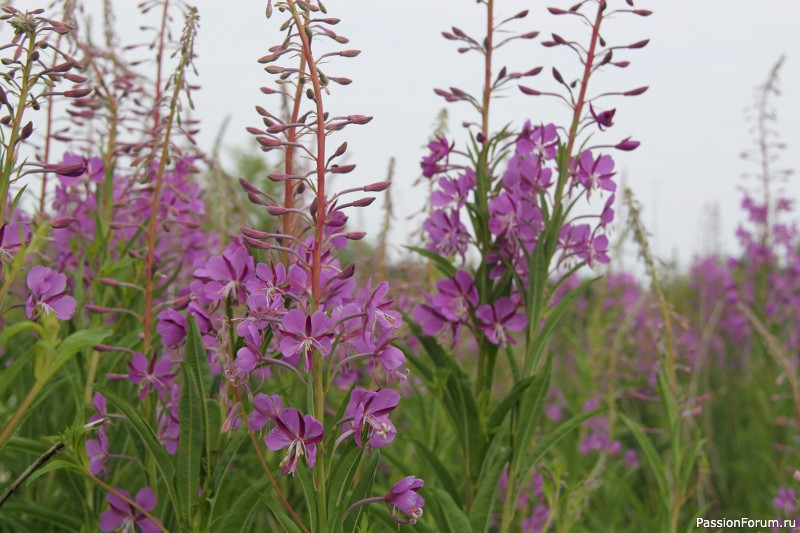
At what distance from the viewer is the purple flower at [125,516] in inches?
77.1

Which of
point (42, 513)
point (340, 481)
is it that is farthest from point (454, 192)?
point (42, 513)

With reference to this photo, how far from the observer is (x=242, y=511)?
1758 millimetres

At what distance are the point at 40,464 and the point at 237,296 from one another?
62 centimetres

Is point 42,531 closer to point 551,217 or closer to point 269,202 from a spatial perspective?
point 269,202

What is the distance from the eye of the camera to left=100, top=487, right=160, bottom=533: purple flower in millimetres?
1958

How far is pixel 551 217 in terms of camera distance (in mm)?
2359

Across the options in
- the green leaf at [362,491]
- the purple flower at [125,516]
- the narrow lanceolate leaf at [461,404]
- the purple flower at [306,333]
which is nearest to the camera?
the purple flower at [306,333]

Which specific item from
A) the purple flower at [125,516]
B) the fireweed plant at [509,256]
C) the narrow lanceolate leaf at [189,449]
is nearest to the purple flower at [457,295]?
the fireweed plant at [509,256]

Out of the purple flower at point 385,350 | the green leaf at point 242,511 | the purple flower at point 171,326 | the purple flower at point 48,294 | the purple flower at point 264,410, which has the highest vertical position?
the purple flower at point 48,294

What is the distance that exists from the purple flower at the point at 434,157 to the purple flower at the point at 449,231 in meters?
0.15

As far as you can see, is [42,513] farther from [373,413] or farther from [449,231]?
[449,231]

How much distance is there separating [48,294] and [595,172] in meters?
1.65

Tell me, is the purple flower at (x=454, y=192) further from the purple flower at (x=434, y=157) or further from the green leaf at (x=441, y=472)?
the green leaf at (x=441, y=472)

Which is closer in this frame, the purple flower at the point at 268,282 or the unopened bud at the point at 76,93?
the purple flower at the point at 268,282
